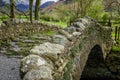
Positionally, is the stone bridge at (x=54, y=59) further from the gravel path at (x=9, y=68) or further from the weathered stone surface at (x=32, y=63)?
the gravel path at (x=9, y=68)

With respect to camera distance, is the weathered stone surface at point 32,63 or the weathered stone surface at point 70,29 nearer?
the weathered stone surface at point 32,63

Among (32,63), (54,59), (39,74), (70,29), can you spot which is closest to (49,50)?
(54,59)

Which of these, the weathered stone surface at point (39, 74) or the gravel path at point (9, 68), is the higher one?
the weathered stone surface at point (39, 74)

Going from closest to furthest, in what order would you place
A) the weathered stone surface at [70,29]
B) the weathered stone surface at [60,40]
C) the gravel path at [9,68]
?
the weathered stone surface at [60,40] → the gravel path at [9,68] → the weathered stone surface at [70,29]

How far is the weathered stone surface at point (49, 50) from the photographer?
23.8ft

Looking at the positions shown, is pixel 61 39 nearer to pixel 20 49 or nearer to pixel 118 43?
pixel 20 49

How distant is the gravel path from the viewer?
35.3 feet

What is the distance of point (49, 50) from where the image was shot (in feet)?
24.6

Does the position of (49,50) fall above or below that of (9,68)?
above

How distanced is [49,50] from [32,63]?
938 millimetres

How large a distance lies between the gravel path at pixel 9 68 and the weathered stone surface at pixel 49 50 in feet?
9.35

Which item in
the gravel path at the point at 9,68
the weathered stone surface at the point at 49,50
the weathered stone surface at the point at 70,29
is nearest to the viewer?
the weathered stone surface at the point at 49,50

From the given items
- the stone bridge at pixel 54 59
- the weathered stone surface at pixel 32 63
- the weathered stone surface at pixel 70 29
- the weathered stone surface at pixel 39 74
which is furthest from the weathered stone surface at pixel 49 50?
the weathered stone surface at pixel 70 29

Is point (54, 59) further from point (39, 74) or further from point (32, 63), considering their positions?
point (39, 74)
